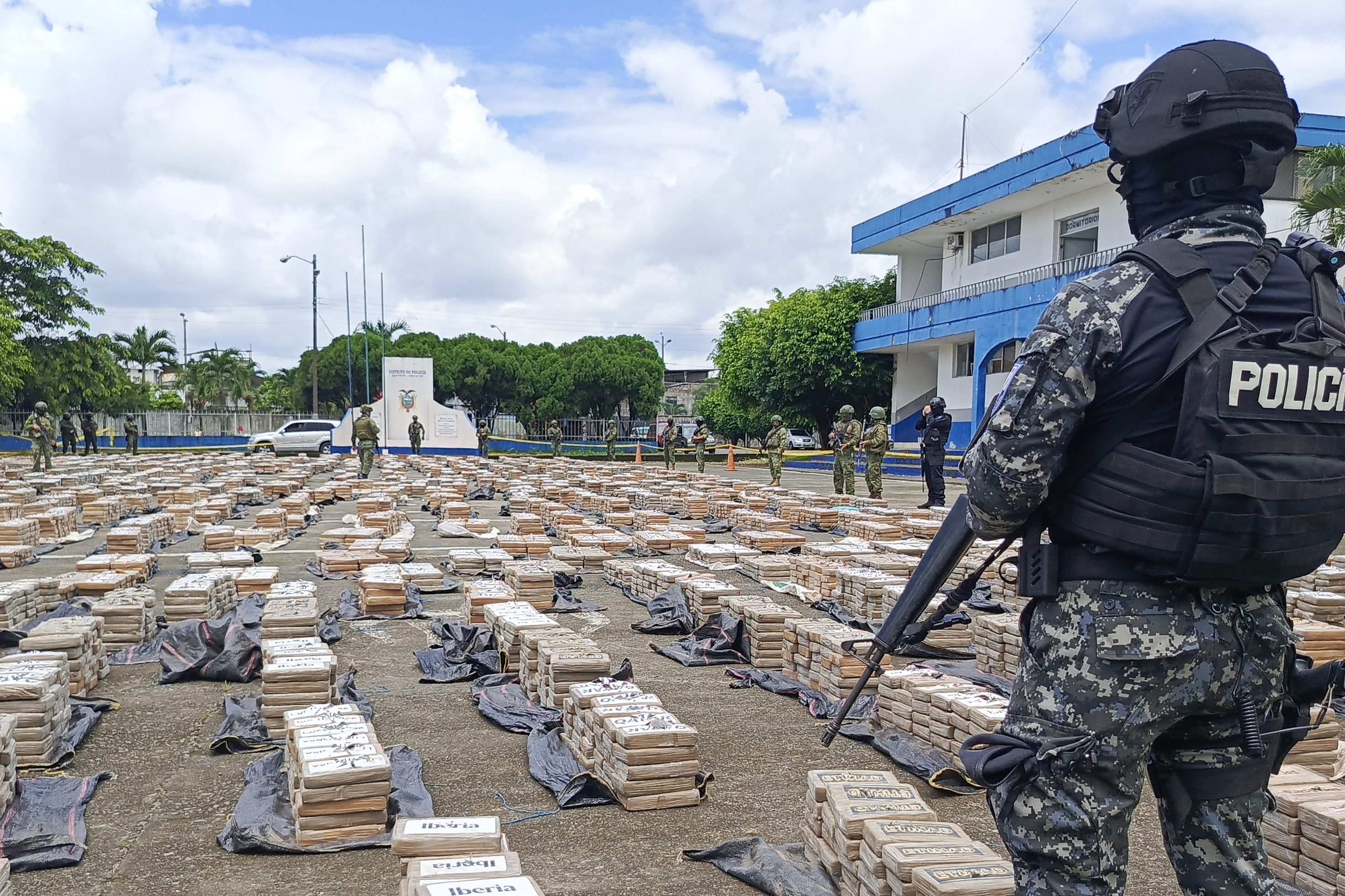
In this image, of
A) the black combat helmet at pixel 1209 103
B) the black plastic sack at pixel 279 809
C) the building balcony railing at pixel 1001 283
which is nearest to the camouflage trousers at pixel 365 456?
the building balcony railing at pixel 1001 283

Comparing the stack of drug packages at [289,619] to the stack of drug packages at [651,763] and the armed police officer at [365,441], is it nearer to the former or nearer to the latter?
the stack of drug packages at [651,763]

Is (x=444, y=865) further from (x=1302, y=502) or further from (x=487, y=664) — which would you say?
(x=487, y=664)

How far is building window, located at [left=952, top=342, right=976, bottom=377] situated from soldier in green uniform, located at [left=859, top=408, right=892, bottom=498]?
18278mm

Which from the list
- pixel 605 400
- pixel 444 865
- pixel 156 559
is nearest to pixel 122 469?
pixel 156 559

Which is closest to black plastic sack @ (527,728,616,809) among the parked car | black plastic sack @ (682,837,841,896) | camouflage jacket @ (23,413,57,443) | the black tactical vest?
black plastic sack @ (682,837,841,896)

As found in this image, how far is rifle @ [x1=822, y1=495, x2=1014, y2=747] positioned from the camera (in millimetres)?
2621

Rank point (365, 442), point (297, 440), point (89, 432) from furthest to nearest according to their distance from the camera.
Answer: point (297, 440) < point (89, 432) < point (365, 442)

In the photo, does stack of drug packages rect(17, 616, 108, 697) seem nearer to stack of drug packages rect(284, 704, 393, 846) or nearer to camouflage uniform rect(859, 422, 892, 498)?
stack of drug packages rect(284, 704, 393, 846)

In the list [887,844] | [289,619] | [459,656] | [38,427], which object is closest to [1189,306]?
[887,844]

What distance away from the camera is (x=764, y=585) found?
37.7ft

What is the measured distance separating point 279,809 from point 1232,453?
4368 mm

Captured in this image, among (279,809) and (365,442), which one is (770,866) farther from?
(365,442)

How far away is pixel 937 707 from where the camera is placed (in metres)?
5.57

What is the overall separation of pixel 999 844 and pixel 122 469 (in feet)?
91.9
